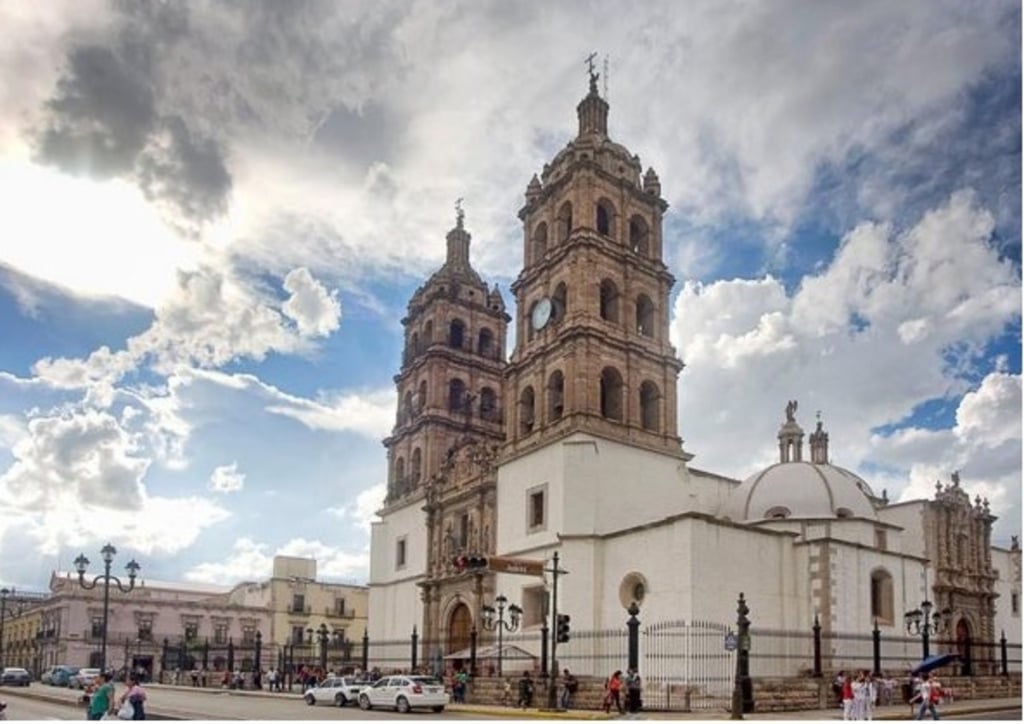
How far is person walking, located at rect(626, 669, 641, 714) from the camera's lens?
88.6 ft

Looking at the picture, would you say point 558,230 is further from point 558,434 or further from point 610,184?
point 558,434

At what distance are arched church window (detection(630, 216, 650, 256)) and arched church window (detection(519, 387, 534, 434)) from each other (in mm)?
7445

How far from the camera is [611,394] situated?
1583 inches

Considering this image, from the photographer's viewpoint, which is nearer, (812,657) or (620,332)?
(812,657)

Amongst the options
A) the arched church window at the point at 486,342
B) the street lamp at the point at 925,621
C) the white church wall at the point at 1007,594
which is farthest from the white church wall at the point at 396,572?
the white church wall at the point at 1007,594

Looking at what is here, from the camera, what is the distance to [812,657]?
33.9 meters

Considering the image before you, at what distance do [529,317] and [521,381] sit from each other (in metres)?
2.79

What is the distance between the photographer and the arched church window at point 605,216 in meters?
42.4

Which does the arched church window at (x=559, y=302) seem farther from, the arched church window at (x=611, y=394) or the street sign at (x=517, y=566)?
the street sign at (x=517, y=566)

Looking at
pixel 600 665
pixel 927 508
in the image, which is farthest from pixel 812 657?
pixel 927 508

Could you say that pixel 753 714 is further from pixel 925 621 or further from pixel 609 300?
pixel 609 300

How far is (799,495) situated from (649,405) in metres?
6.50

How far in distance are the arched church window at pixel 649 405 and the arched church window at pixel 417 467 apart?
12646mm

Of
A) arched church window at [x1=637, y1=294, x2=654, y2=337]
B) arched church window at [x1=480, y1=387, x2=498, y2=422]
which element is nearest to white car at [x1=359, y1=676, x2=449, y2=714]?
arched church window at [x1=637, y1=294, x2=654, y2=337]
